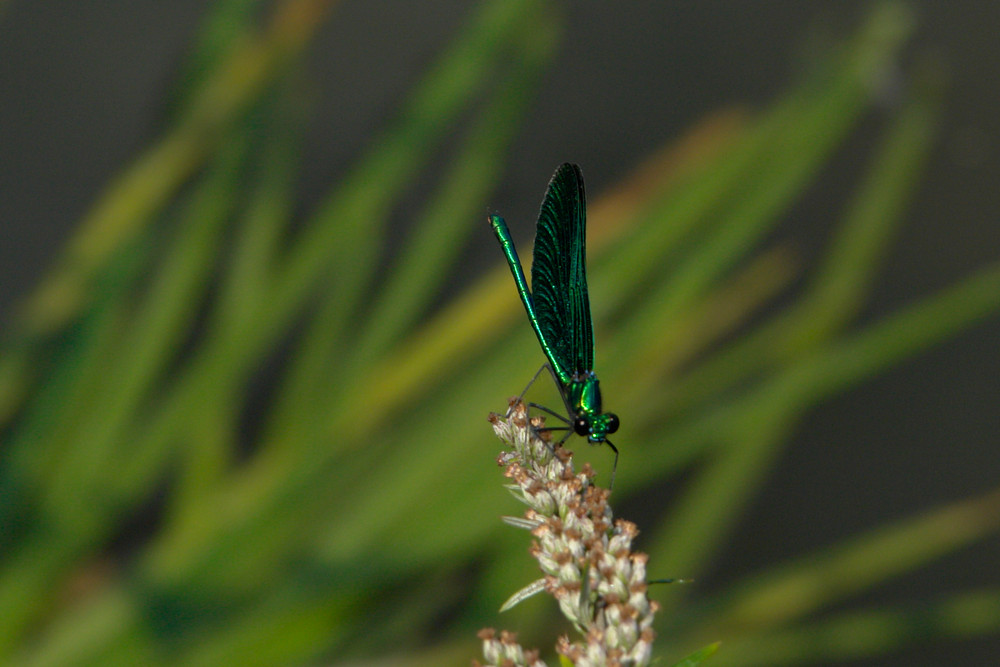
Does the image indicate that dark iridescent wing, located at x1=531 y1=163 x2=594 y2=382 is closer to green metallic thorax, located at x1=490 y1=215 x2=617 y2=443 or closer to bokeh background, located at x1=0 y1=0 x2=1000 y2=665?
green metallic thorax, located at x1=490 y1=215 x2=617 y2=443

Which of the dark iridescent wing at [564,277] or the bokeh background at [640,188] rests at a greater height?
the bokeh background at [640,188]

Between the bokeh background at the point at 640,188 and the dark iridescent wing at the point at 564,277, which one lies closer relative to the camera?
the dark iridescent wing at the point at 564,277

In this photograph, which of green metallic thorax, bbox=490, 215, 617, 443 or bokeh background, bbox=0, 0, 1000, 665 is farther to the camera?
bokeh background, bbox=0, 0, 1000, 665

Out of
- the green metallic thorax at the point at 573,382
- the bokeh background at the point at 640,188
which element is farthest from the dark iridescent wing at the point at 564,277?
the bokeh background at the point at 640,188

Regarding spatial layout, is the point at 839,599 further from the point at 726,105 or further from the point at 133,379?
the point at 133,379

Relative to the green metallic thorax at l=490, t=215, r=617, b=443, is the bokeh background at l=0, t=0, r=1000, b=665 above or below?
above

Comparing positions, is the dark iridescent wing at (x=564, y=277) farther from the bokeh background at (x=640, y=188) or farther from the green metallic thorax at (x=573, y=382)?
the bokeh background at (x=640, y=188)


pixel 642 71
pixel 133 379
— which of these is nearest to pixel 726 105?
pixel 642 71

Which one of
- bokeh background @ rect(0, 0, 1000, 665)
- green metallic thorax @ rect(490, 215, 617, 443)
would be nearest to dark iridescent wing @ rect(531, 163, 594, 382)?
green metallic thorax @ rect(490, 215, 617, 443)
